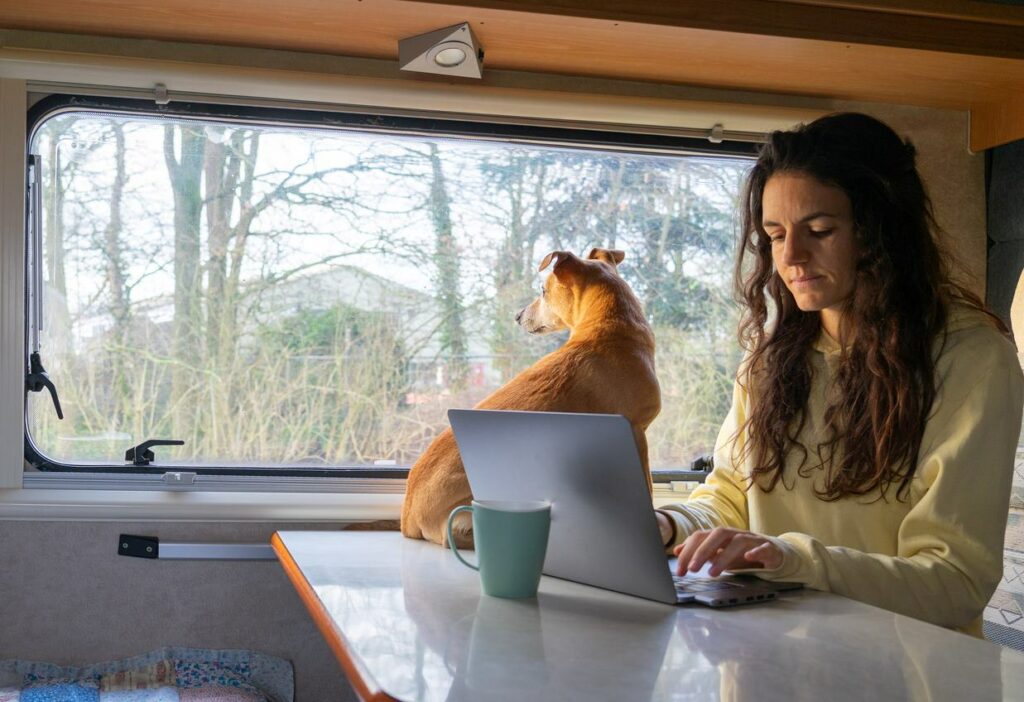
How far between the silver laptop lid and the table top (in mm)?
31

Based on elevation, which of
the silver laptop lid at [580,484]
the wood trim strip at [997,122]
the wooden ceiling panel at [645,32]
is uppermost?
the wooden ceiling panel at [645,32]

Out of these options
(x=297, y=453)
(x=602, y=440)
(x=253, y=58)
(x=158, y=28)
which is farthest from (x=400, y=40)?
(x=602, y=440)

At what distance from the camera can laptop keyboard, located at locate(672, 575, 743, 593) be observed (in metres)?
1.11

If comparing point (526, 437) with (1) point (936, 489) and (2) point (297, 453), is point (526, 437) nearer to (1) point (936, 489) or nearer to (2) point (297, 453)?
(1) point (936, 489)

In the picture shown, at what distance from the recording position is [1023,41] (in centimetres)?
175

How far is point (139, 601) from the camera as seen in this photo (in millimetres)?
1815

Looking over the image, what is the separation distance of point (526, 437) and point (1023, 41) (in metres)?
1.30

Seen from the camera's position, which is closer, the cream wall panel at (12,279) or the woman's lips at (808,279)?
the woman's lips at (808,279)

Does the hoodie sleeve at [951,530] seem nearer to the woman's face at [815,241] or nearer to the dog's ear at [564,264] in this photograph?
the woman's face at [815,241]

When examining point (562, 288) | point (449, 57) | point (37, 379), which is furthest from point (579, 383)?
point (37, 379)

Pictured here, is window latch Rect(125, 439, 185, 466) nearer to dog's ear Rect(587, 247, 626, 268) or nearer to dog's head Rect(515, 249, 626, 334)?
dog's head Rect(515, 249, 626, 334)

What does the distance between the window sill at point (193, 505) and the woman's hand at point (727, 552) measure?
0.93 metres

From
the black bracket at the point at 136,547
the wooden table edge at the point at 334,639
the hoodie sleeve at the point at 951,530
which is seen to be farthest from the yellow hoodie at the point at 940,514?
the black bracket at the point at 136,547

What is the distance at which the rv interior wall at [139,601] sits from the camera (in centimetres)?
178
